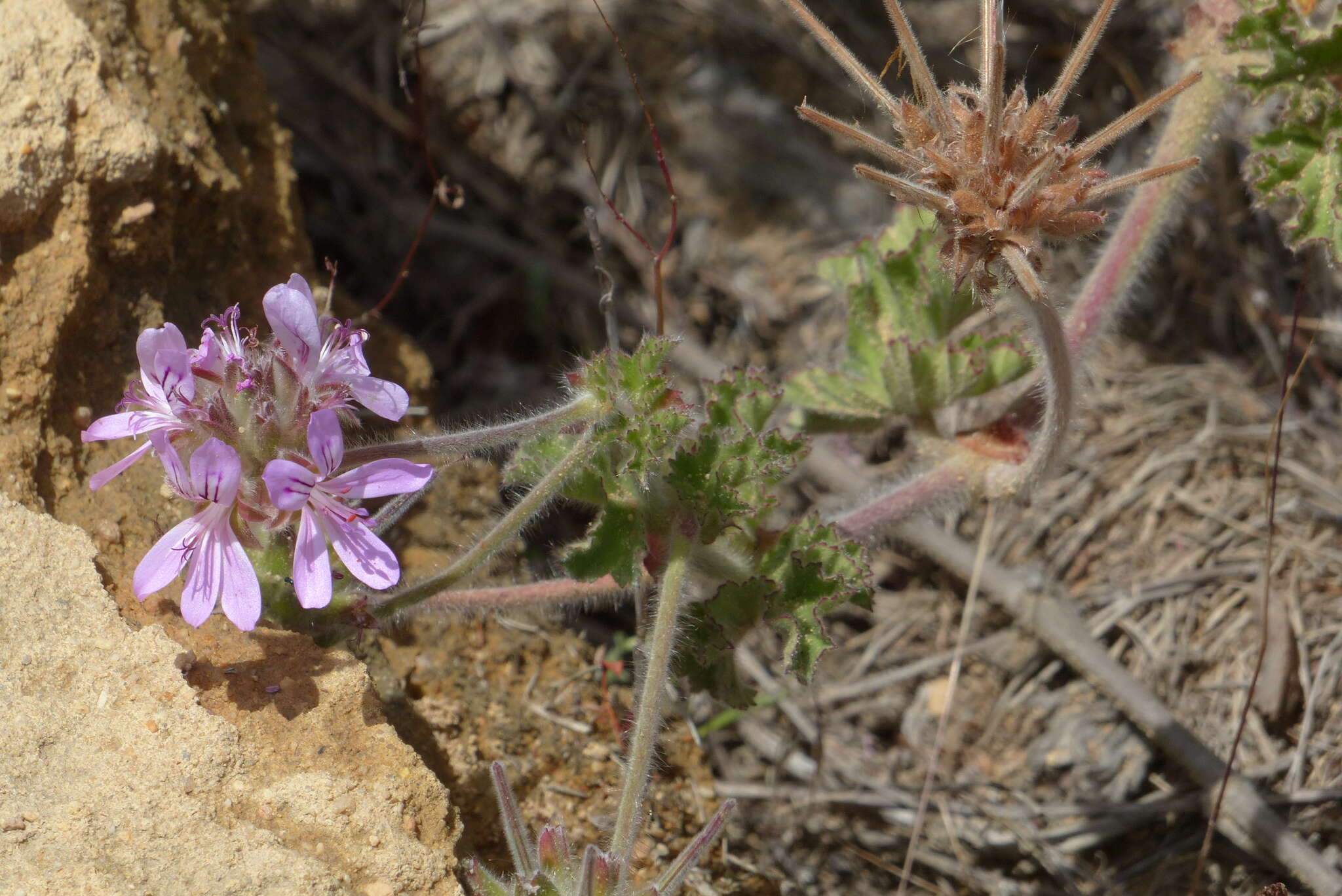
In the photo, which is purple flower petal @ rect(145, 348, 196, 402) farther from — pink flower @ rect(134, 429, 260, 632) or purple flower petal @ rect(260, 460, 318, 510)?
purple flower petal @ rect(260, 460, 318, 510)

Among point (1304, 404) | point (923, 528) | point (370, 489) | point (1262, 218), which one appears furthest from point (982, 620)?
point (370, 489)

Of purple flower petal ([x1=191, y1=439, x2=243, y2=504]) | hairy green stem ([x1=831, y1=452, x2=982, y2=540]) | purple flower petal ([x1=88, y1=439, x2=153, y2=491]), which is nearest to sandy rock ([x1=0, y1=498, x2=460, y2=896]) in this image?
purple flower petal ([x1=88, y1=439, x2=153, y2=491])

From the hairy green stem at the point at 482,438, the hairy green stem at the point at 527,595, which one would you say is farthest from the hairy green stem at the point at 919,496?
the hairy green stem at the point at 482,438

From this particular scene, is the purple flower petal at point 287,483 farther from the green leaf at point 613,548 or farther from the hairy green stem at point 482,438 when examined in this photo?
the green leaf at point 613,548

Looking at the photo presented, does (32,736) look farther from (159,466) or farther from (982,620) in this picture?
(982,620)

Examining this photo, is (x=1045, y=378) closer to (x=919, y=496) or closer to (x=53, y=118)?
(x=919, y=496)

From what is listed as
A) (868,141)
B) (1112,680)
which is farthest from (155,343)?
(1112,680)
